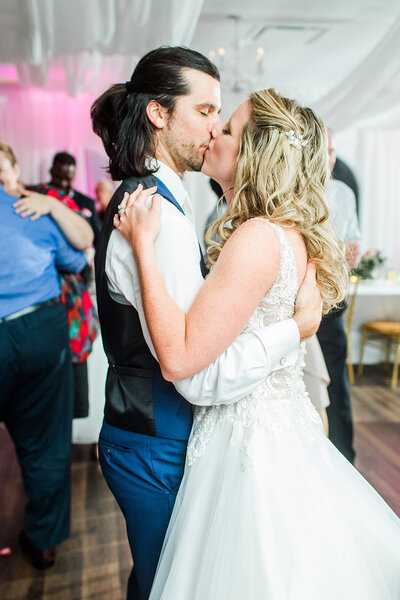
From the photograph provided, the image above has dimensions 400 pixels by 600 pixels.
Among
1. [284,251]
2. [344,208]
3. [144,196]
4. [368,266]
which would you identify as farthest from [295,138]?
[368,266]

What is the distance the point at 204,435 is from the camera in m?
1.21

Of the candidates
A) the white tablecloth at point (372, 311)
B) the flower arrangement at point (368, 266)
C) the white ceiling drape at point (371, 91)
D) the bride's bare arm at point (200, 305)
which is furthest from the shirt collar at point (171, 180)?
the flower arrangement at point (368, 266)

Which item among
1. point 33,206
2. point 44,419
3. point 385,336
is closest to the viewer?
point 33,206

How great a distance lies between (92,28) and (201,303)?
2.19 meters

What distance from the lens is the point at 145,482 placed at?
49.4 inches

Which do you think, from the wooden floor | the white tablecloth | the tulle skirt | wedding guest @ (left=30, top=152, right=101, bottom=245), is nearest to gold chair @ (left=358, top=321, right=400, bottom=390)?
the white tablecloth

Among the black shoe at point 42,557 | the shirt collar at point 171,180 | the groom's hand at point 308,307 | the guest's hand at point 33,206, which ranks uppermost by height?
the shirt collar at point 171,180

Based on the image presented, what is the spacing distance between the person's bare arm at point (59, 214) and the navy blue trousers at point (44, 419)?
0.29 metres

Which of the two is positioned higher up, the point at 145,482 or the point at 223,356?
the point at 223,356

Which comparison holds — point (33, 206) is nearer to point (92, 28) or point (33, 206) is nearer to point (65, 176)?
point (92, 28)

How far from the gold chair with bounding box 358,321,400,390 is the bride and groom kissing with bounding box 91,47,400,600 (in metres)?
3.85

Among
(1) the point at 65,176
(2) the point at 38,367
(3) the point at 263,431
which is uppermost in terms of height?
(1) the point at 65,176

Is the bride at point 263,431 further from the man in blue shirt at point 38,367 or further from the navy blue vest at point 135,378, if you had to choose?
the man in blue shirt at point 38,367

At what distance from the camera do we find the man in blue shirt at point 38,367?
79.9 inches
